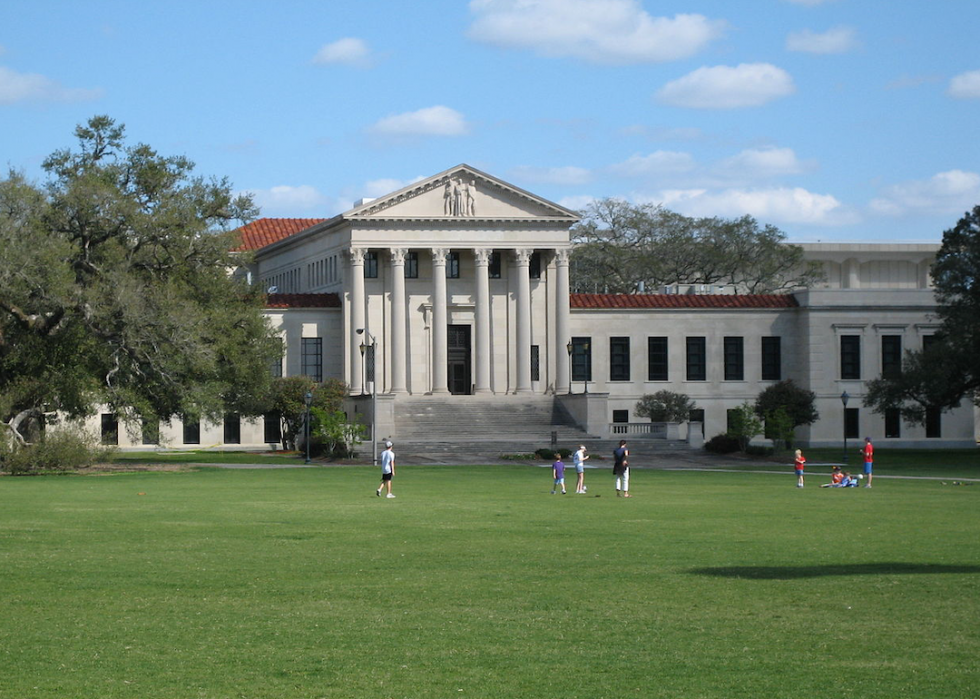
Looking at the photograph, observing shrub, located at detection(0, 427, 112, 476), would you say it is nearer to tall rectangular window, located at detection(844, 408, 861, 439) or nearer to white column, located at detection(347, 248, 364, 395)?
white column, located at detection(347, 248, 364, 395)

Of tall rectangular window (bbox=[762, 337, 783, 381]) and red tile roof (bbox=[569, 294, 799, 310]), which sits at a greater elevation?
red tile roof (bbox=[569, 294, 799, 310])

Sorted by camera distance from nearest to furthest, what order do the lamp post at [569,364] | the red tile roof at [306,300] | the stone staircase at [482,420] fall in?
1. the stone staircase at [482,420]
2. the lamp post at [569,364]
3. the red tile roof at [306,300]

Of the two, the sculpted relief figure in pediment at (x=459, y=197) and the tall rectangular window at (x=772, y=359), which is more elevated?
the sculpted relief figure in pediment at (x=459, y=197)

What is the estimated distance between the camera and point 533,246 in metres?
86.9

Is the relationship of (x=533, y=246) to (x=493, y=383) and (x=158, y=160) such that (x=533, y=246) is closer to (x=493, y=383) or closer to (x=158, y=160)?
(x=493, y=383)

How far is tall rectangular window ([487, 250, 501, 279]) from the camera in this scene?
8888 cm

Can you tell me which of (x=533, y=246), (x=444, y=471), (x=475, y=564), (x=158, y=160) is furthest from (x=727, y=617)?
(x=533, y=246)

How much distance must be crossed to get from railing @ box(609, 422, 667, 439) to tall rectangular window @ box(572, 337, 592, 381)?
1119 centimetres

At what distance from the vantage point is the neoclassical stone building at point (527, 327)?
85.6m

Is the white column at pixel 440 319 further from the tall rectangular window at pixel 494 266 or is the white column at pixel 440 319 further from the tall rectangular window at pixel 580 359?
the tall rectangular window at pixel 580 359

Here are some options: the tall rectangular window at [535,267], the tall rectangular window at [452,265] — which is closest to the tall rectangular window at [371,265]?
the tall rectangular window at [452,265]

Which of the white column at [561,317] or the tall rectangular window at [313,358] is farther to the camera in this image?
the tall rectangular window at [313,358]

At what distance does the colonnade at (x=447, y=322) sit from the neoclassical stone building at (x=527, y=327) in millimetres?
97

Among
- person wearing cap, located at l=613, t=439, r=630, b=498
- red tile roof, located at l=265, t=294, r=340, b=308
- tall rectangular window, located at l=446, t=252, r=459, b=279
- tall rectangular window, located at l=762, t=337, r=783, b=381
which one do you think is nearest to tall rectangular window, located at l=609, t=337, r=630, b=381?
tall rectangular window, located at l=762, t=337, r=783, b=381
